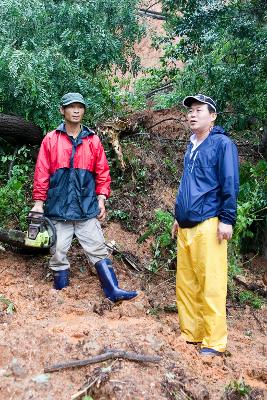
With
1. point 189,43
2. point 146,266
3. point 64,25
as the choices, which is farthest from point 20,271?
point 189,43

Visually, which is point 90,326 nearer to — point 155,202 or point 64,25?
point 155,202

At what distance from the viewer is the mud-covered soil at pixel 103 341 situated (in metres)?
3.29

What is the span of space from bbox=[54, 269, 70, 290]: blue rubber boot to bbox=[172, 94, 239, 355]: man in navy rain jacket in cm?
158

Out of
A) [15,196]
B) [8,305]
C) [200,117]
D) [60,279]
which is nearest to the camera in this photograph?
[200,117]

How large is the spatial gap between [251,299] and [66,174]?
3192 mm

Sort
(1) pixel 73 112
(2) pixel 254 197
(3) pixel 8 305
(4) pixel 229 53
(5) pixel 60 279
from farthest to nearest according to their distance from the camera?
(2) pixel 254 197
(4) pixel 229 53
(5) pixel 60 279
(1) pixel 73 112
(3) pixel 8 305

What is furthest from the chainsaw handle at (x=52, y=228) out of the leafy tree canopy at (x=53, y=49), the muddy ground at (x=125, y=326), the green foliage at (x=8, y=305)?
the leafy tree canopy at (x=53, y=49)

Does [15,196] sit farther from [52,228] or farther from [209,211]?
[209,211]

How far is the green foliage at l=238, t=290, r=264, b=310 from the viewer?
6391 mm

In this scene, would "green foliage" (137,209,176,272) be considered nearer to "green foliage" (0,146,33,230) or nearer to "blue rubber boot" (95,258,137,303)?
"blue rubber boot" (95,258,137,303)

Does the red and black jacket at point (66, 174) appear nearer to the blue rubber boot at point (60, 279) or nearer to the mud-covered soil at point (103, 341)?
the blue rubber boot at point (60, 279)

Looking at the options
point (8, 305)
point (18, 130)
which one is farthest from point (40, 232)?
point (18, 130)

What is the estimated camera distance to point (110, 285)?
5.08 meters

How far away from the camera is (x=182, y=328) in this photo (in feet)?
15.0
